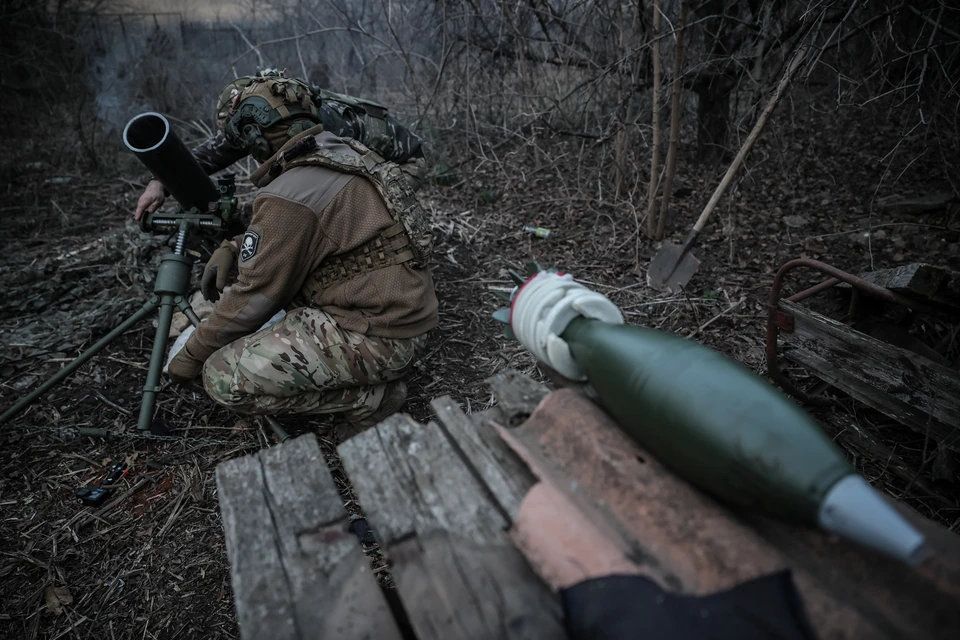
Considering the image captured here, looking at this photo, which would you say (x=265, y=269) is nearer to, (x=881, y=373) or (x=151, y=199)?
(x=151, y=199)

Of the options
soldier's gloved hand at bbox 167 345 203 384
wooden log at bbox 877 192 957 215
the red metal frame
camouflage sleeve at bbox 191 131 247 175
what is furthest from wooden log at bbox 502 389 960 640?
A: wooden log at bbox 877 192 957 215

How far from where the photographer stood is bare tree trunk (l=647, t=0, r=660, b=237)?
374cm

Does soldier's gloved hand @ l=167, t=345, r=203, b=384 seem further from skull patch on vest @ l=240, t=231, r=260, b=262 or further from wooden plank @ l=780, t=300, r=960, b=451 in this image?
wooden plank @ l=780, t=300, r=960, b=451

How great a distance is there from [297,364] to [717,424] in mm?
2069

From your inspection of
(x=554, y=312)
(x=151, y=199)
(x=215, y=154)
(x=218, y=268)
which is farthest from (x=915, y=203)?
(x=151, y=199)

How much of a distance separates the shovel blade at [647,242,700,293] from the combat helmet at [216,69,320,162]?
2.56m

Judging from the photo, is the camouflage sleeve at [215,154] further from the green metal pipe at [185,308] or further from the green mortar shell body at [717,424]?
the green mortar shell body at [717,424]

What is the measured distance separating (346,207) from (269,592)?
1.73 meters

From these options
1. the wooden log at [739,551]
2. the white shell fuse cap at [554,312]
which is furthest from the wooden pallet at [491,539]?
the white shell fuse cap at [554,312]

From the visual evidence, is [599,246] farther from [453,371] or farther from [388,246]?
[388,246]

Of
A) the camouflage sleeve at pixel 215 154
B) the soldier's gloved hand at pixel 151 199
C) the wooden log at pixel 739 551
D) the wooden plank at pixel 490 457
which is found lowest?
the wooden plank at pixel 490 457

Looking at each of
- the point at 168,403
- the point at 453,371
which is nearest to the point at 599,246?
the point at 453,371

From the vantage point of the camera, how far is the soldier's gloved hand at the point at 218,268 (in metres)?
2.98

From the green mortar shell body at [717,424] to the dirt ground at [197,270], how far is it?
184 cm
